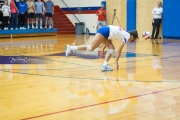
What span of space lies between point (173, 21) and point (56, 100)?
15.6 meters

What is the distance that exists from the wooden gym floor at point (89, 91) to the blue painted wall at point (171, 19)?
10085 millimetres

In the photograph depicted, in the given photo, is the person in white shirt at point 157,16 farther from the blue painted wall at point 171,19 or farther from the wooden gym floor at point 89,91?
the wooden gym floor at point 89,91

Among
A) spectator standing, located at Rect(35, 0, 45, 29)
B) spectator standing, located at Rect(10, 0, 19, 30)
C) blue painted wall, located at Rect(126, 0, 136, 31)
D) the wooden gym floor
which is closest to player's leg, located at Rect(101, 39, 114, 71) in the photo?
the wooden gym floor

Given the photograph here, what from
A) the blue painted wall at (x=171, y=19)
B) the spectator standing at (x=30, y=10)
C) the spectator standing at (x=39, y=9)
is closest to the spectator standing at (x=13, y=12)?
the spectator standing at (x=30, y=10)

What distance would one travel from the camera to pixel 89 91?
21.2 feet

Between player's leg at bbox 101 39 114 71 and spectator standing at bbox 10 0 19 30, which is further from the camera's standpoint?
spectator standing at bbox 10 0 19 30

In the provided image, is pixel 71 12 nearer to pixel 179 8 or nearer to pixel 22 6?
pixel 22 6

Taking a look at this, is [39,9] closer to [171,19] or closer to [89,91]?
[171,19]

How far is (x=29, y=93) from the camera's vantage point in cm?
622

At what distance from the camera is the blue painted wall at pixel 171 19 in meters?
19.9

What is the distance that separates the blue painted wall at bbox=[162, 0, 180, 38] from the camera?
1992 cm

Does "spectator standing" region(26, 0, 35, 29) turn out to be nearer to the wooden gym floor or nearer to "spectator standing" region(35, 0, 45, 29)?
"spectator standing" region(35, 0, 45, 29)

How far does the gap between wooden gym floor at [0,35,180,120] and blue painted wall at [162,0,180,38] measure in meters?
10.1

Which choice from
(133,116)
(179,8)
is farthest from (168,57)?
(179,8)
